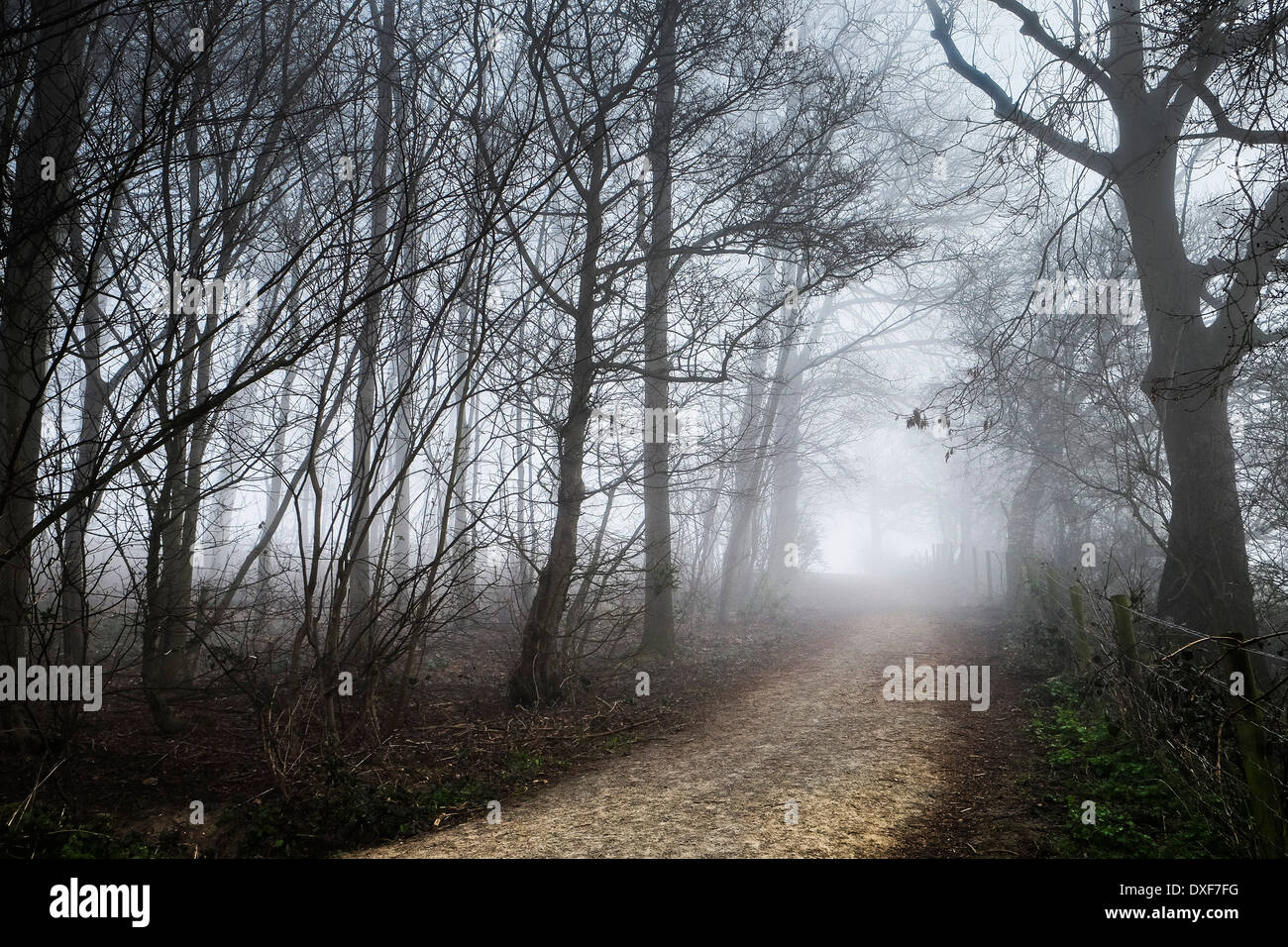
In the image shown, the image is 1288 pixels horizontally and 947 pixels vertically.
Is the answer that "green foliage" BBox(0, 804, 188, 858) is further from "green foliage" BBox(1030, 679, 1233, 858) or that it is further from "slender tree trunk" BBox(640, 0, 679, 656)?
"green foliage" BBox(1030, 679, 1233, 858)

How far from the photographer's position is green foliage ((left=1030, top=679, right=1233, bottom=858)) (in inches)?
164

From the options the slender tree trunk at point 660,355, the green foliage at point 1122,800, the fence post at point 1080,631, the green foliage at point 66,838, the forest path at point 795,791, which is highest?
the slender tree trunk at point 660,355

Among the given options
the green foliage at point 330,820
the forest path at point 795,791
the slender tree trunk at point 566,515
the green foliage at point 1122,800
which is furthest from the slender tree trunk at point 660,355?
the green foliage at point 1122,800

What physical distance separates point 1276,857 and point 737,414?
16.5 meters

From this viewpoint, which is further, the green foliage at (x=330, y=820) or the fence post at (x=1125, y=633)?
the fence post at (x=1125, y=633)

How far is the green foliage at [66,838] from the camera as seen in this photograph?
4.02 m

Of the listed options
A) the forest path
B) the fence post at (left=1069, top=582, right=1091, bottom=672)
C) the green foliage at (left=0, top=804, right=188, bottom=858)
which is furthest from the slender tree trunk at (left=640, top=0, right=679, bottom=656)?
the fence post at (left=1069, top=582, right=1091, bottom=672)

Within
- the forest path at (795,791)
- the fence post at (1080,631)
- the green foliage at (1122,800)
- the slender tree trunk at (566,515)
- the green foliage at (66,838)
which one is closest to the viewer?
the green foliage at (66,838)

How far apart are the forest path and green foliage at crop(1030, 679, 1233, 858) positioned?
31 cm

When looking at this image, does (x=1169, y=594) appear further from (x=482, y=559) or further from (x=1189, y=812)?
(x=482, y=559)

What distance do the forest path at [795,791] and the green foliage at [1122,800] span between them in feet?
1.02

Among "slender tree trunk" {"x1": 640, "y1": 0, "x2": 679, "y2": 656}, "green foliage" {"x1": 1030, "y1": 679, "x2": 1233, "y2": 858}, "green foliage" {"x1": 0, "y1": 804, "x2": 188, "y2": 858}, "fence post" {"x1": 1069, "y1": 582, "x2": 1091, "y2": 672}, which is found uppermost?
"slender tree trunk" {"x1": 640, "y1": 0, "x2": 679, "y2": 656}

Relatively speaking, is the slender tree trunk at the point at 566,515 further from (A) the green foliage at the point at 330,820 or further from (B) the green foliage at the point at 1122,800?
(B) the green foliage at the point at 1122,800
